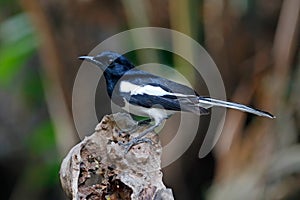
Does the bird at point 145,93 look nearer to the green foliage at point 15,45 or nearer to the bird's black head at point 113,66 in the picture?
the bird's black head at point 113,66

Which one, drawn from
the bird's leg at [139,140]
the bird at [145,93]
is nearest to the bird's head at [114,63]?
the bird at [145,93]

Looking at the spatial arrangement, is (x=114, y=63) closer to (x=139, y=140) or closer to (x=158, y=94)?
(x=158, y=94)

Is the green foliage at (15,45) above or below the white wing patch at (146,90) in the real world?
below

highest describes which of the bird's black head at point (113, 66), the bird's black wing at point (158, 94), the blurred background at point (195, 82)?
the bird's black head at point (113, 66)

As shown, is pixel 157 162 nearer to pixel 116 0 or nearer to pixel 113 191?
pixel 113 191

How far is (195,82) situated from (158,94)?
158 cm

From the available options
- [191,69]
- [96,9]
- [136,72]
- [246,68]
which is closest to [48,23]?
[96,9]

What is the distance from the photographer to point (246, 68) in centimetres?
321

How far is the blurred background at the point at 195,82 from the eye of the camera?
281cm

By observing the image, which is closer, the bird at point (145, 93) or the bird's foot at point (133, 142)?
the bird's foot at point (133, 142)

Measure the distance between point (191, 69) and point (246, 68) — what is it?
38 centimetres

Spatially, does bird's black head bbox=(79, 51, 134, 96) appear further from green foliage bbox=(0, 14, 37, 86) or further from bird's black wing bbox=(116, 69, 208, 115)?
green foliage bbox=(0, 14, 37, 86)

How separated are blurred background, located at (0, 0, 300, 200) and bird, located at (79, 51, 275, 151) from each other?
114 cm

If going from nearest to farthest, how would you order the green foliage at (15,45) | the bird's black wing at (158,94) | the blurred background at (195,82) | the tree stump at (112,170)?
the tree stump at (112,170) < the bird's black wing at (158,94) < the blurred background at (195,82) < the green foliage at (15,45)
